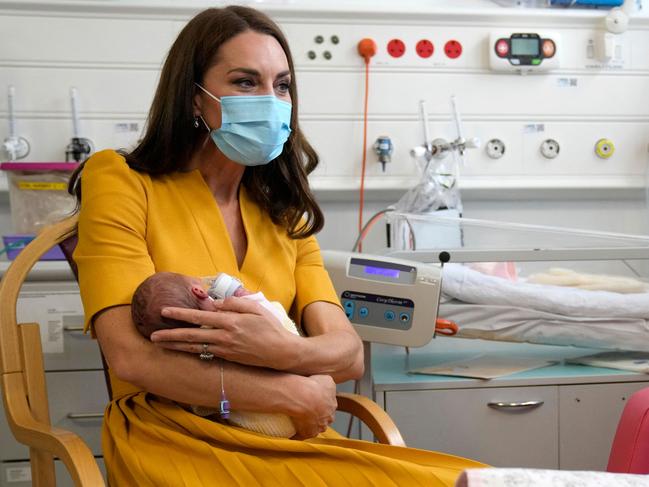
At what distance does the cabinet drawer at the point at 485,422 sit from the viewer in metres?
1.95

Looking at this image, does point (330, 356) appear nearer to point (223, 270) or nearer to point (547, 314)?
point (223, 270)

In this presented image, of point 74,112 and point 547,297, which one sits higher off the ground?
point 74,112

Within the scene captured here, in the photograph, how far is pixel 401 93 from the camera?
2787mm

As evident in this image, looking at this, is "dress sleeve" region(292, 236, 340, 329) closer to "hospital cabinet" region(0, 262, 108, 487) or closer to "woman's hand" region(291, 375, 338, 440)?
"woman's hand" region(291, 375, 338, 440)

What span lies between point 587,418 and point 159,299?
1246 millimetres

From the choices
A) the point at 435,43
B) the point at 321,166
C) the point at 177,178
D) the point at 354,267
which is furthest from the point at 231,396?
the point at 435,43

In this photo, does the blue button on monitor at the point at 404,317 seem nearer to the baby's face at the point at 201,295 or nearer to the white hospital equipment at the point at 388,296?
the white hospital equipment at the point at 388,296

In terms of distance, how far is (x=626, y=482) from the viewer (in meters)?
0.69

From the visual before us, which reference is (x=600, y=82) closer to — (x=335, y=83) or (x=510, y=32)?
(x=510, y=32)

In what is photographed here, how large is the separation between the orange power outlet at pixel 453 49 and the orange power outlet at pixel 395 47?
165 millimetres

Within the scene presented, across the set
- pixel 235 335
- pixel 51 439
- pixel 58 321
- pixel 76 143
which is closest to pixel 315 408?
pixel 235 335

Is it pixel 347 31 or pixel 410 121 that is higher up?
pixel 347 31

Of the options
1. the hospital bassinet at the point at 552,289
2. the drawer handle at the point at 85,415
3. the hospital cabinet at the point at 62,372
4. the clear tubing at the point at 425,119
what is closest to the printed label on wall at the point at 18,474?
the hospital cabinet at the point at 62,372

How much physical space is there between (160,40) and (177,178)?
49.0 inches
